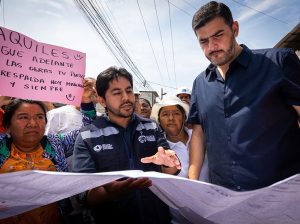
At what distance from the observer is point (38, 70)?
2.12 metres

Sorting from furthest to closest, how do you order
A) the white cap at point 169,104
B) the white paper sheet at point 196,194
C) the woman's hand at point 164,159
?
the white cap at point 169,104 → the woman's hand at point 164,159 → the white paper sheet at point 196,194

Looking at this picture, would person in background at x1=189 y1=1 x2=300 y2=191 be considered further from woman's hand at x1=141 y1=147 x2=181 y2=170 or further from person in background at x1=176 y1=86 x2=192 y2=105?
person in background at x1=176 y1=86 x2=192 y2=105

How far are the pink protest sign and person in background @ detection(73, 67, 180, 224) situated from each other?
0.37 m

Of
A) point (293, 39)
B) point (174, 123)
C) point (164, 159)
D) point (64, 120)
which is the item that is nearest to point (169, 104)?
point (174, 123)

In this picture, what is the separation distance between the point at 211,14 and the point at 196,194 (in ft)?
4.07

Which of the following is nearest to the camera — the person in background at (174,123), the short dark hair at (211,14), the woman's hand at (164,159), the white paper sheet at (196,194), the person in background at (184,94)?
the white paper sheet at (196,194)

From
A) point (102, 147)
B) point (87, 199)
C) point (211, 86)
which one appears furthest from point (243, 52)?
point (87, 199)

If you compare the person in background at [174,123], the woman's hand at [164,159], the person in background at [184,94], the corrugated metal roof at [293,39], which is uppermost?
the corrugated metal roof at [293,39]

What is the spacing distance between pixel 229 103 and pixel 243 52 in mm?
368

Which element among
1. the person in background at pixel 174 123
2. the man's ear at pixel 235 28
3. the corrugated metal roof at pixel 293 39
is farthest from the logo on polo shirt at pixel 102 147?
the corrugated metal roof at pixel 293 39

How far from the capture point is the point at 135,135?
6.00ft

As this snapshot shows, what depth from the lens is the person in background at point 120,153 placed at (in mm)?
1584

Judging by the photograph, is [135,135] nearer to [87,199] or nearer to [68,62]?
[87,199]

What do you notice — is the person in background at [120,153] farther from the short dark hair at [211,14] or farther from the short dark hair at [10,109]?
the short dark hair at [211,14]
